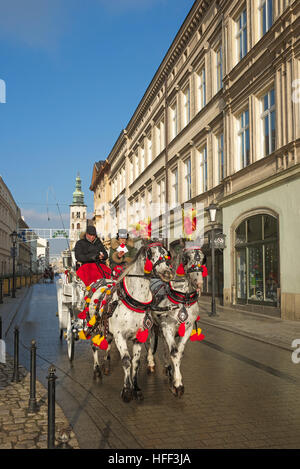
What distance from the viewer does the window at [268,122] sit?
16806 millimetres

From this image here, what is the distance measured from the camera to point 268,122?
17.2m

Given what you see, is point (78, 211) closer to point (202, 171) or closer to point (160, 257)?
point (202, 171)

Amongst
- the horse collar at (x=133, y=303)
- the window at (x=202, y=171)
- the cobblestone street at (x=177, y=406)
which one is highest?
the window at (x=202, y=171)

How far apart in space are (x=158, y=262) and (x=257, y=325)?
9250 mm

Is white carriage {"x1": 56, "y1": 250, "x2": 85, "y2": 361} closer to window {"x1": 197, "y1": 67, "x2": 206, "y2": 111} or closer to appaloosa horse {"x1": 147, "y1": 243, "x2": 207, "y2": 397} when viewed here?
appaloosa horse {"x1": 147, "y1": 243, "x2": 207, "y2": 397}

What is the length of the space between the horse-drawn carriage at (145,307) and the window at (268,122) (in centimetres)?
1112

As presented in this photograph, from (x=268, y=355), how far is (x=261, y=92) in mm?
11911

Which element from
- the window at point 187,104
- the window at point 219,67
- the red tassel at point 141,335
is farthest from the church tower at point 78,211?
the red tassel at point 141,335

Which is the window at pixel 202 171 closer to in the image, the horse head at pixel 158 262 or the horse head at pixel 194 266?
the horse head at pixel 194 266

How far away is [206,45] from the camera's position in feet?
78.4

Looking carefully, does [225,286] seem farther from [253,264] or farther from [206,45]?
[206,45]
